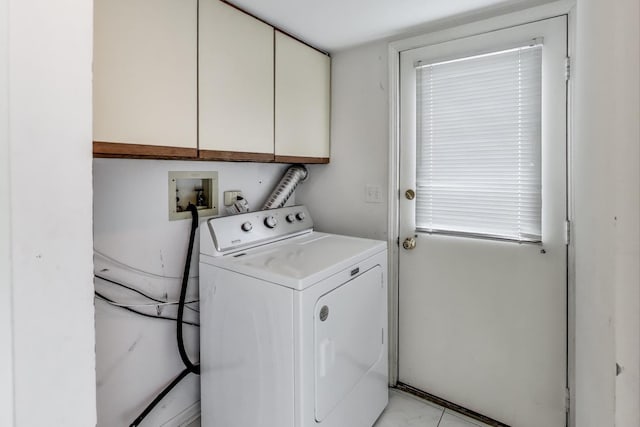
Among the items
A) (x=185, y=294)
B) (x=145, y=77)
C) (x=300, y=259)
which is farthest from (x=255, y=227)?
(x=145, y=77)

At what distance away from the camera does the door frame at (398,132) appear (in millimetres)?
1565

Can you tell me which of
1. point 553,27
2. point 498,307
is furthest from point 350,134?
point 498,307

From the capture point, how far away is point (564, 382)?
5.40 feet

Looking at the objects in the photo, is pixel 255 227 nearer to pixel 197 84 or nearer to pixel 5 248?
pixel 197 84

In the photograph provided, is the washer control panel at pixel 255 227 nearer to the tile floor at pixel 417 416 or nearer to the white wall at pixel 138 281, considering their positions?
the white wall at pixel 138 281

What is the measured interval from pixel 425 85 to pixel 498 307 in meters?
1.35

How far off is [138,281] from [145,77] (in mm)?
963

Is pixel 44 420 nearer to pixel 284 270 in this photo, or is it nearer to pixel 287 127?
pixel 284 270

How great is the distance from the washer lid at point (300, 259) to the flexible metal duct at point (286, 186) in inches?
11.3

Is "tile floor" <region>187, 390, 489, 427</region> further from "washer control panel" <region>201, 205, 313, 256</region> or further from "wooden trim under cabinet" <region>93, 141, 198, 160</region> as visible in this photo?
"wooden trim under cabinet" <region>93, 141, 198, 160</region>

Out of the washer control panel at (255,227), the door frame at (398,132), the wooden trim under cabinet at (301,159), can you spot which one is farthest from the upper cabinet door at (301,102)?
the door frame at (398,132)

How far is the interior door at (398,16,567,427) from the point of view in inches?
63.7

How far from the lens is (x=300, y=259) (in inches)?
62.3

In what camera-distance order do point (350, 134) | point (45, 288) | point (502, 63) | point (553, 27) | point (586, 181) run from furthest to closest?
point (350, 134) → point (502, 63) → point (553, 27) → point (45, 288) → point (586, 181)
